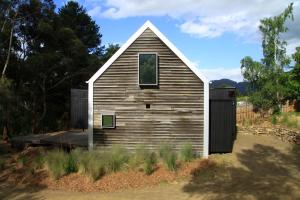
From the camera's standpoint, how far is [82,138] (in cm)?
2323

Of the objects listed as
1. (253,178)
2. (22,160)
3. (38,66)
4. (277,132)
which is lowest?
(253,178)

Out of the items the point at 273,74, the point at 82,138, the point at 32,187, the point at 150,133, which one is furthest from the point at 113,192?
the point at 273,74

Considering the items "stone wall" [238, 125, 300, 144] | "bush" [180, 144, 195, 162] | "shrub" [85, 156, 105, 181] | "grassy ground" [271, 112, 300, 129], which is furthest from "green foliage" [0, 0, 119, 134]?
"grassy ground" [271, 112, 300, 129]

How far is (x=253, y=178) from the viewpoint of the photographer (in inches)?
599

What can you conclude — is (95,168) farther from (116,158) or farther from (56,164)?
(56,164)

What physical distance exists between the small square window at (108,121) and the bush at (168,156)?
99.1 inches

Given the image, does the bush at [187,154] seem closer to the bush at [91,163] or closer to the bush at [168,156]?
the bush at [168,156]

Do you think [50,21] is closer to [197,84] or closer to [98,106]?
[98,106]

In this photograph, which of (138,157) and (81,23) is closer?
(138,157)

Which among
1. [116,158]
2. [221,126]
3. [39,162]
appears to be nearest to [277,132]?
[221,126]

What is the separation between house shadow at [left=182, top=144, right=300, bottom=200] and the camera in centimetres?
1325

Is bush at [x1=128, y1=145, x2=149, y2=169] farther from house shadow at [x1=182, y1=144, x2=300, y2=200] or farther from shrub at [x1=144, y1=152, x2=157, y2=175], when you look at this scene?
house shadow at [x1=182, y1=144, x2=300, y2=200]

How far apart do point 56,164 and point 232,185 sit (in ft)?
23.7

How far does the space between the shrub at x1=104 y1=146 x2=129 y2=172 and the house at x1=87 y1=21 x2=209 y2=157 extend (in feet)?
4.01
